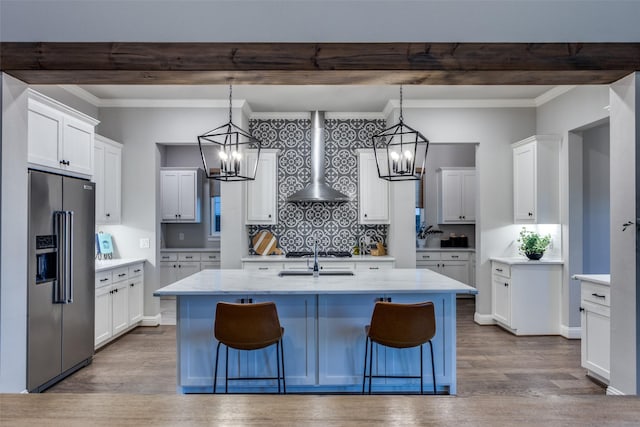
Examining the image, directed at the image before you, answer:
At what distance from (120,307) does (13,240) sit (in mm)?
2014

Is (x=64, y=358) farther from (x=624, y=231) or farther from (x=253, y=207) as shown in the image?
(x=624, y=231)

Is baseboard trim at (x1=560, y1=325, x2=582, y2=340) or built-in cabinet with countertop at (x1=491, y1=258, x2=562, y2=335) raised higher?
built-in cabinet with countertop at (x1=491, y1=258, x2=562, y2=335)

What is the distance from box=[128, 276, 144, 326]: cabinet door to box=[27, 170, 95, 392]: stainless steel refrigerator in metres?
1.01

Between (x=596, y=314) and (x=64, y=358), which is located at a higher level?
(x=596, y=314)

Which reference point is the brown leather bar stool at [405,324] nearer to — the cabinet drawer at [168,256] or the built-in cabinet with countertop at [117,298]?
the built-in cabinet with countertop at [117,298]

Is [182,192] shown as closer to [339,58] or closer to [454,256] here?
[454,256]

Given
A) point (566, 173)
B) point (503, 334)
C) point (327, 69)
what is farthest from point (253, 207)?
point (566, 173)

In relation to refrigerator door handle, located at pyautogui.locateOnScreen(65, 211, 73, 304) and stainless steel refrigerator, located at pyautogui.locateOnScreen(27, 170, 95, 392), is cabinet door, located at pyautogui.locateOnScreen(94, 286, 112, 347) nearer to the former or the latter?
stainless steel refrigerator, located at pyautogui.locateOnScreen(27, 170, 95, 392)

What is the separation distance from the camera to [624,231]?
9.09ft

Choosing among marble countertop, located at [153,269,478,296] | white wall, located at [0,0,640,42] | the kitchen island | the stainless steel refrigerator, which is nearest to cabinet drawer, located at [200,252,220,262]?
the stainless steel refrigerator

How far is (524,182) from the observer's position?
4914 millimetres

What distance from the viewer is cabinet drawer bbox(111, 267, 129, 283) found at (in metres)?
4.35

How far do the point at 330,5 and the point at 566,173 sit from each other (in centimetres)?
352

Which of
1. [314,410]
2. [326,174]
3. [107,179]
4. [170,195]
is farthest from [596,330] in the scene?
[170,195]
